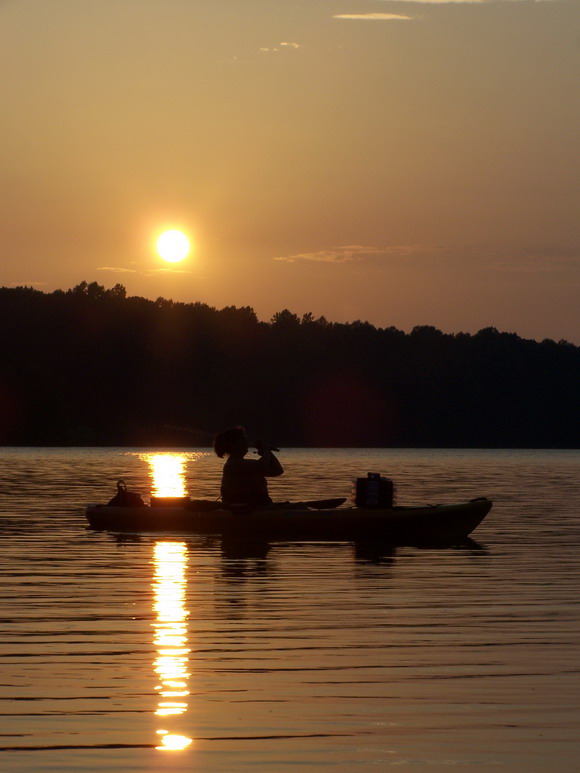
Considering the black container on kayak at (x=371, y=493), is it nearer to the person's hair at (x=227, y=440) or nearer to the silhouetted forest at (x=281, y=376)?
the person's hair at (x=227, y=440)

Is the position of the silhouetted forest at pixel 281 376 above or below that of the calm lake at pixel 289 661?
above

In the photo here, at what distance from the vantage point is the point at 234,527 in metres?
21.7

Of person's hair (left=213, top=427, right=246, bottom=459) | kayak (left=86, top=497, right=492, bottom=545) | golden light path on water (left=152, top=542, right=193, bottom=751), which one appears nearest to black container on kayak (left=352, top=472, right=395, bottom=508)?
kayak (left=86, top=497, right=492, bottom=545)

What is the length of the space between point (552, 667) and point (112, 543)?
12935 millimetres

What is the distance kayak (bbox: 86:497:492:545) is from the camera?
21.3 m

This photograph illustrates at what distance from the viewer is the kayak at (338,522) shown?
2133 centimetres

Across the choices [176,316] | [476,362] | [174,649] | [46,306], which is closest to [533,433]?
[476,362]

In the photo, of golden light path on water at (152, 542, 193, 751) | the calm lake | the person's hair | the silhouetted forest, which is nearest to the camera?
the calm lake

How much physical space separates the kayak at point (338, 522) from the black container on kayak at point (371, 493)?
14 centimetres

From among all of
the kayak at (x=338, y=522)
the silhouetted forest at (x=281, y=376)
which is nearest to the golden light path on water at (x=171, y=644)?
the kayak at (x=338, y=522)

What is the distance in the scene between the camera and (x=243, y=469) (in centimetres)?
2092

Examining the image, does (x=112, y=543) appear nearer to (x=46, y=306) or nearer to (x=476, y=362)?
(x=46, y=306)

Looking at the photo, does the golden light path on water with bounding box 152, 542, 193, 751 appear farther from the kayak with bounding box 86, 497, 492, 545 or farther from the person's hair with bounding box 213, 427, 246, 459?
the kayak with bounding box 86, 497, 492, 545

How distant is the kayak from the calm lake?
1484 millimetres
